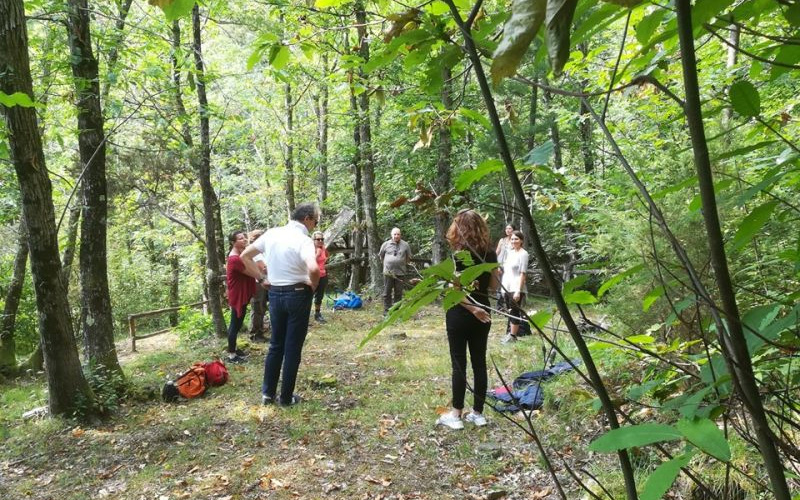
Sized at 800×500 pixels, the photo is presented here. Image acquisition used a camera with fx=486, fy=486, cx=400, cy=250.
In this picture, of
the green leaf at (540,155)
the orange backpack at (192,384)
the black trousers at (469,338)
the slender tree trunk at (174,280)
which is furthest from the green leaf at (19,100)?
the slender tree trunk at (174,280)

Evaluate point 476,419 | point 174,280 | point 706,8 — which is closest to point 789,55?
point 706,8

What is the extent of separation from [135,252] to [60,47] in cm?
2040

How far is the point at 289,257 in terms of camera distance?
15.6 feet

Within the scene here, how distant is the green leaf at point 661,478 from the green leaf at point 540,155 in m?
0.46

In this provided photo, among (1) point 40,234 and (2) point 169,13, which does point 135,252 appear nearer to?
(1) point 40,234

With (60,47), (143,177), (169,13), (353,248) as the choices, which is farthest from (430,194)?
(353,248)

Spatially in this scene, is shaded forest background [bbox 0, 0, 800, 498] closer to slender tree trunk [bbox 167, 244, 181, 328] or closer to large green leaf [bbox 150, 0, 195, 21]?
large green leaf [bbox 150, 0, 195, 21]

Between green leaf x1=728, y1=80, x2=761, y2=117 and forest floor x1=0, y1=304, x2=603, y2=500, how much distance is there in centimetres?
289

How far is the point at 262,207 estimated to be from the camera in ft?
72.6

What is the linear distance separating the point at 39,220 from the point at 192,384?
2.34 m

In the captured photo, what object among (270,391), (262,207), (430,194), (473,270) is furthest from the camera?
(262,207)

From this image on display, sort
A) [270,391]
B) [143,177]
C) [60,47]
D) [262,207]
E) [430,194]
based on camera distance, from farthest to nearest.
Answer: [262,207], [143,177], [60,47], [270,391], [430,194]

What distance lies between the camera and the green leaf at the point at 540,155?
2.60 ft

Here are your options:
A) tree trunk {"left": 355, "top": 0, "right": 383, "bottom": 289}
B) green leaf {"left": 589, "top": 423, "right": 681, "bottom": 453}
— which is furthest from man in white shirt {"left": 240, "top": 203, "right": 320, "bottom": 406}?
tree trunk {"left": 355, "top": 0, "right": 383, "bottom": 289}
